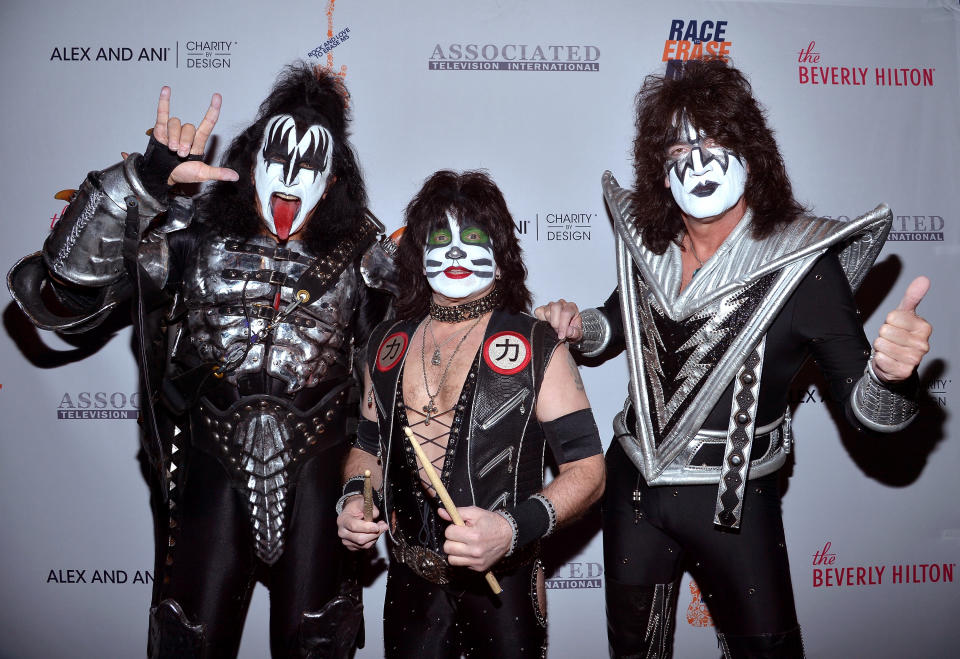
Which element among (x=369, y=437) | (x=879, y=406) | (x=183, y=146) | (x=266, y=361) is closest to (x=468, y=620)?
(x=369, y=437)

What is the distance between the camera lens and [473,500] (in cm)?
216

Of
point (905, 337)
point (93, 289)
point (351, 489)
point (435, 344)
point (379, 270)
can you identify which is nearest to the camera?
point (905, 337)

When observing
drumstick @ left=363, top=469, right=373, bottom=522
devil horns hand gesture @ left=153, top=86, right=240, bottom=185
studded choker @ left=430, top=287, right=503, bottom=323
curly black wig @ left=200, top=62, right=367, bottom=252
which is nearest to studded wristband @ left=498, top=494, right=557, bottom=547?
drumstick @ left=363, top=469, right=373, bottom=522

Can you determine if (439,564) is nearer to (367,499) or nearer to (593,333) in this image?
(367,499)

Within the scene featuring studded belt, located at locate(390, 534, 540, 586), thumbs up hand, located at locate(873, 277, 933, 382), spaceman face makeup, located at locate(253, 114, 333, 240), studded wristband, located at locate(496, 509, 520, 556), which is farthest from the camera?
spaceman face makeup, located at locate(253, 114, 333, 240)

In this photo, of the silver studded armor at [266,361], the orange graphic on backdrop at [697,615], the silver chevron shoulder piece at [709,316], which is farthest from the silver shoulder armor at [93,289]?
the orange graphic on backdrop at [697,615]

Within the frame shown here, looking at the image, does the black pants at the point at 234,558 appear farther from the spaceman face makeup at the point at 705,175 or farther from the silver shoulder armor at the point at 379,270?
the spaceman face makeup at the point at 705,175

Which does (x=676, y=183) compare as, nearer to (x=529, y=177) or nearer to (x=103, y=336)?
(x=529, y=177)

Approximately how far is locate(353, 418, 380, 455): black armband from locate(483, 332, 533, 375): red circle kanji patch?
0.44 meters

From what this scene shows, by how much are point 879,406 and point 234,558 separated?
1925 millimetres

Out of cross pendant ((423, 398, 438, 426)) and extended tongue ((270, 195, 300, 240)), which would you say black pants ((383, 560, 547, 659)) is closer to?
cross pendant ((423, 398, 438, 426))

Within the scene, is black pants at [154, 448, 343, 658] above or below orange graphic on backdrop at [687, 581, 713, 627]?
above

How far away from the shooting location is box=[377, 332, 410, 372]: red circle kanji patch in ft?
7.70

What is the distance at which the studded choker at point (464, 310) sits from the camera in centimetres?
233
